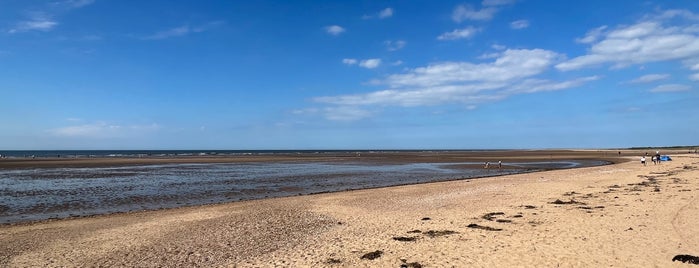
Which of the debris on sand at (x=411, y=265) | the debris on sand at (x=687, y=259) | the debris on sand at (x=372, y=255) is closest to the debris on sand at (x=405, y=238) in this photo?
the debris on sand at (x=372, y=255)

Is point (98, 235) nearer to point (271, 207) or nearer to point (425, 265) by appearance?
point (271, 207)

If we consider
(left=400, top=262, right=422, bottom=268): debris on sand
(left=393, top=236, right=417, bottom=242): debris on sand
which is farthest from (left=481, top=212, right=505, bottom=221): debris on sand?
(left=400, top=262, right=422, bottom=268): debris on sand

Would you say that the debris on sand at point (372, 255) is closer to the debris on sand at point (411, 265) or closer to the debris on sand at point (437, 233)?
the debris on sand at point (411, 265)

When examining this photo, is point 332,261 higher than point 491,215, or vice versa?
point 491,215

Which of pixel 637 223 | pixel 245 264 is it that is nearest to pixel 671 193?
pixel 637 223

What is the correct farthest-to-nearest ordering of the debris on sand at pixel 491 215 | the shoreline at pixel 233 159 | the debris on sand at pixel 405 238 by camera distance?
the shoreline at pixel 233 159 < the debris on sand at pixel 491 215 < the debris on sand at pixel 405 238

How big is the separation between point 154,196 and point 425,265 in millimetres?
17913

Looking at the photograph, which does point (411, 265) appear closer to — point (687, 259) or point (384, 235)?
point (384, 235)

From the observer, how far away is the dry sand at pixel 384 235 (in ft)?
30.2

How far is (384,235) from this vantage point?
1166 cm

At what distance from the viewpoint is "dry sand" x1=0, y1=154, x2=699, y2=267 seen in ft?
30.2

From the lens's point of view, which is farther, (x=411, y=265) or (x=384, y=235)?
(x=384, y=235)

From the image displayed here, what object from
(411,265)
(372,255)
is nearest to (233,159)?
(372,255)

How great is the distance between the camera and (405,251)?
983cm
